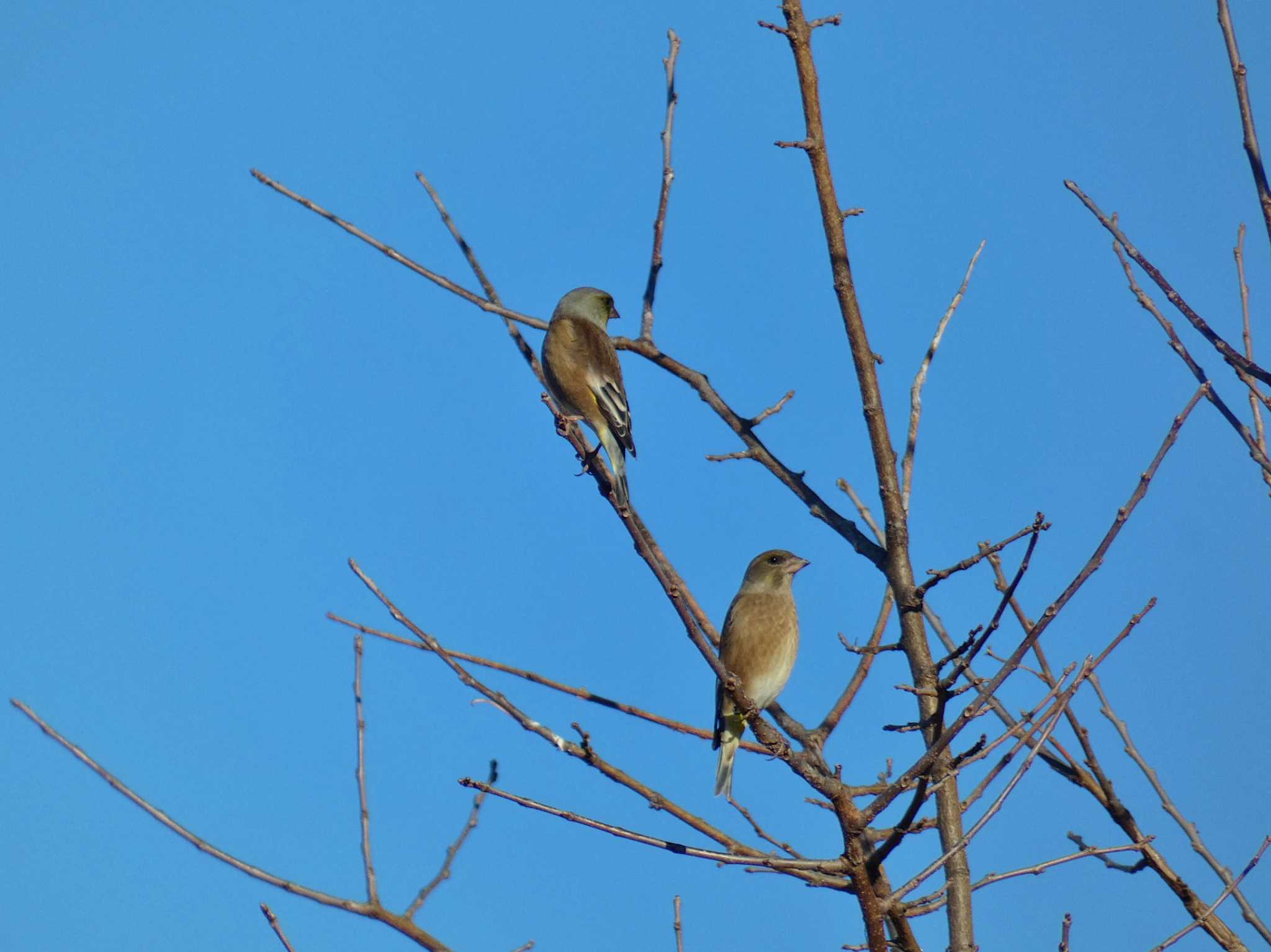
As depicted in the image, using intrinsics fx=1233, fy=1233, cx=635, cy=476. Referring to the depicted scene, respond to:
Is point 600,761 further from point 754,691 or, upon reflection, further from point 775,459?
point 754,691

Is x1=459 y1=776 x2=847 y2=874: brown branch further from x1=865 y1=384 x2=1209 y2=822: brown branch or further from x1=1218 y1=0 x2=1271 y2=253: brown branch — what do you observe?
x1=1218 y1=0 x2=1271 y2=253: brown branch

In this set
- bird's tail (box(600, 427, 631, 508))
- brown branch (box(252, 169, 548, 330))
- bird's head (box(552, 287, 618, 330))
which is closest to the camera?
brown branch (box(252, 169, 548, 330))

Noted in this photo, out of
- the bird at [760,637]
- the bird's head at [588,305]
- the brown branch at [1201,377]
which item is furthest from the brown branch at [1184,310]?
the bird's head at [588,305]

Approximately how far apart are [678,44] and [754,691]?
3405mm

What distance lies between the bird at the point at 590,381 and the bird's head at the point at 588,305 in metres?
0.68

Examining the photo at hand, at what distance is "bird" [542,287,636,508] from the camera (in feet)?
23.8

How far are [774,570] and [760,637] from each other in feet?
1.73

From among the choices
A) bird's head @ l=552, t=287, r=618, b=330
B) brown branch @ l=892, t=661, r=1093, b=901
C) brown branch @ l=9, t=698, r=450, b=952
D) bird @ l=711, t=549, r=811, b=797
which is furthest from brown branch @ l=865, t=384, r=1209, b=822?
bird's head @ l=552, t=287, r=618, b=330

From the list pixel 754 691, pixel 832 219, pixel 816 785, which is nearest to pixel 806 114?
pixel 832 219

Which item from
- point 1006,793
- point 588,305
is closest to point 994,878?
point 1006,793

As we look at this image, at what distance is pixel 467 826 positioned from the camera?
421 centimetres

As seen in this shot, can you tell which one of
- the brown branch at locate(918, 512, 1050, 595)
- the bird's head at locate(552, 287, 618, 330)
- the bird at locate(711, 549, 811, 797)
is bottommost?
the brown branch at locate(918, 512, 1050, 595)

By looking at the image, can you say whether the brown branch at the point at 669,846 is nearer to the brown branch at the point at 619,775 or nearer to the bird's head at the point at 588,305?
the brown branch at the point at 619,775

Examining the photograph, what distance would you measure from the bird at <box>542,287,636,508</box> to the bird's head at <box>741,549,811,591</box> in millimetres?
1036
